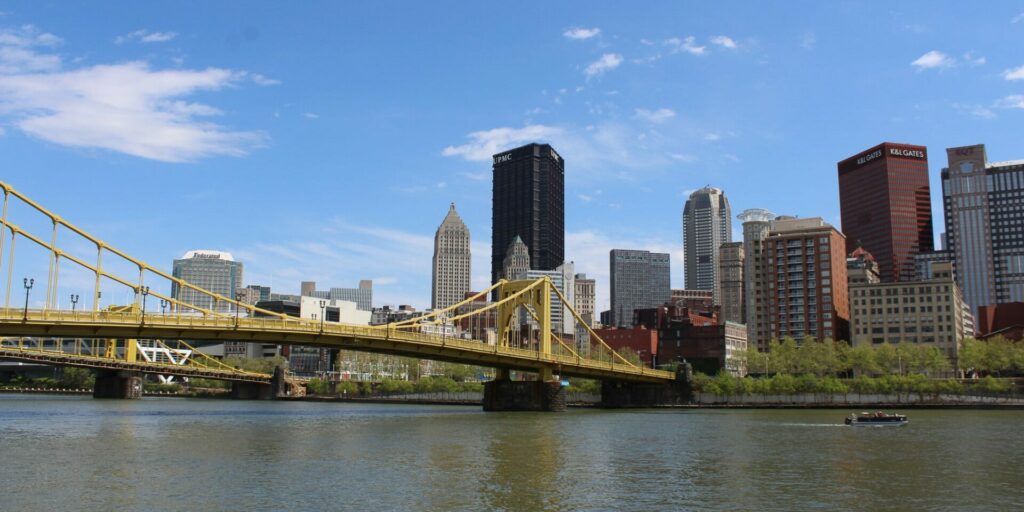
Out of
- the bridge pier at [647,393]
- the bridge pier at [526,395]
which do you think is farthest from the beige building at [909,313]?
the bridge pier at [526,395]

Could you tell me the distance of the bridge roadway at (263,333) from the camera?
64375 mm

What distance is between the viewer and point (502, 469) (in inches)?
1661

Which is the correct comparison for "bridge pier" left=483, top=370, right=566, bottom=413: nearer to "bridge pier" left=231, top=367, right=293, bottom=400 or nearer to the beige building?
"bridge pier" left=231, top=367, right=293, bottom=400

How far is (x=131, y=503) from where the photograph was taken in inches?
1230

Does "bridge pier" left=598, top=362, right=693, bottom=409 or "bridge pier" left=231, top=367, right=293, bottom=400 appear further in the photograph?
"bridge pier" left=231, top=367, right=293, bottom=400

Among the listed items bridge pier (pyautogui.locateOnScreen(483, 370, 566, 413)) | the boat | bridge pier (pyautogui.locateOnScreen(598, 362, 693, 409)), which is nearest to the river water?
the boat

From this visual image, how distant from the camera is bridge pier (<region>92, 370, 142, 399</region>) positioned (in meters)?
162

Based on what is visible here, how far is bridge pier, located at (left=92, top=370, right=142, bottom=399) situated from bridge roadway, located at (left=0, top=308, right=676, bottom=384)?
90.1 meters

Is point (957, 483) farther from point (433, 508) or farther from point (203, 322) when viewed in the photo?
point (203, 322)

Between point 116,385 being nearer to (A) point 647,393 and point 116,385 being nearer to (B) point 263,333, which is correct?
(A) point 647,393

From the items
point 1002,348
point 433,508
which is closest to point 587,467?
point 433,508

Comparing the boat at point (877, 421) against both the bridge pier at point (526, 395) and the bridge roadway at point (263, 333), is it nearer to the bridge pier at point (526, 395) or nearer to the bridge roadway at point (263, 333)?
the bridge roadway at point (263, 333)

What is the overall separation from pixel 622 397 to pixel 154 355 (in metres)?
109

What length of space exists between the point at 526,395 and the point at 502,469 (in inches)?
2511
